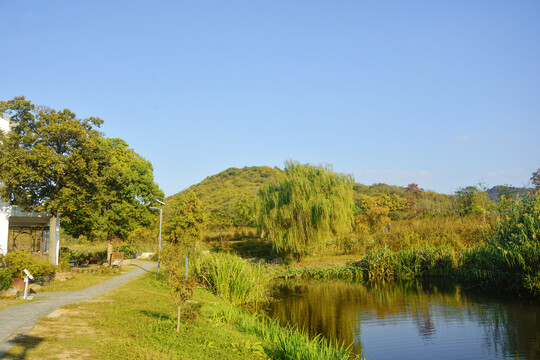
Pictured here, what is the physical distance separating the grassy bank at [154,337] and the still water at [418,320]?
9.75ft

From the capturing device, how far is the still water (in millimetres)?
10586

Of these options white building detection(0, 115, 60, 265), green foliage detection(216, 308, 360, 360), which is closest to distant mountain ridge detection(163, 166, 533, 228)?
white building detection(0, 115, 60, 265)

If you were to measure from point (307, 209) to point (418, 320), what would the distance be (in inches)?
574

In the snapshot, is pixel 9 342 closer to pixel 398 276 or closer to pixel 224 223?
pixel 398 276

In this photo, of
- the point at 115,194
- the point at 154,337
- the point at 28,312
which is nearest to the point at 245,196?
the point at 115,194

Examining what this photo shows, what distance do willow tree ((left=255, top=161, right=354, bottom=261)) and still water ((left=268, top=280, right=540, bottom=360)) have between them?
765 centimetres

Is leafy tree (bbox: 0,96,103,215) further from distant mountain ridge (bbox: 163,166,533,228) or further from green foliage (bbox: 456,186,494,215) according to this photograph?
green foliage (bbox: 456,186,494,215)

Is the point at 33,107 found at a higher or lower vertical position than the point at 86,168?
higher

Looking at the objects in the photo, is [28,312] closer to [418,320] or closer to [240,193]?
[418,320]

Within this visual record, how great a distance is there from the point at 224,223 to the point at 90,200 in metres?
31.8

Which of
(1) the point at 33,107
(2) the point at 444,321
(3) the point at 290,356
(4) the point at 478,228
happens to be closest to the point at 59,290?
(1) the point at 33,107

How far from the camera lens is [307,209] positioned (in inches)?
1099

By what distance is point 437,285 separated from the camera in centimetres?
2158

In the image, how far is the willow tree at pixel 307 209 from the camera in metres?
28.1
